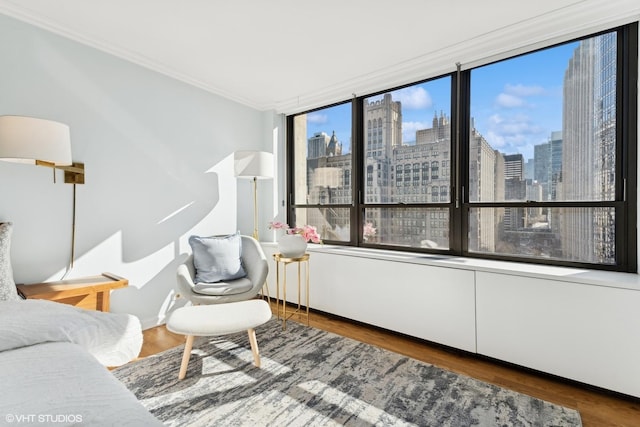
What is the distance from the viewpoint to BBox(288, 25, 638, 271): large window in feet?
7.11

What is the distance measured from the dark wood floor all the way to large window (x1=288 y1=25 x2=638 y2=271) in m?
0.84

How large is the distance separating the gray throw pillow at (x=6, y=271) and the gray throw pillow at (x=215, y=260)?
1.22 m

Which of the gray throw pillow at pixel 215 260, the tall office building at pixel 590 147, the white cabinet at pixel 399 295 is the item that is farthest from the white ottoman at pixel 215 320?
the tall office building at pixel 590 147

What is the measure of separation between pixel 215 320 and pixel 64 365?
124cm

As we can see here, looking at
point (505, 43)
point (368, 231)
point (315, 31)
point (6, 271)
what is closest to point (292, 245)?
point (368, 231)

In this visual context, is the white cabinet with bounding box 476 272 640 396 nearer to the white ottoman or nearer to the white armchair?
the white ottoman

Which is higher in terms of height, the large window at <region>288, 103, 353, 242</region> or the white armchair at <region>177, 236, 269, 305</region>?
the large window at <region>288, 103, 353, 242</region>

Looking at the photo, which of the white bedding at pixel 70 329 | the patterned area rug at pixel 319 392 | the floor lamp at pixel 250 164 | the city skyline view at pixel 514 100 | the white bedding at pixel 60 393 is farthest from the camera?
the floor lamp at pixel 250 164

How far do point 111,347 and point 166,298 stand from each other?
2.18 meters

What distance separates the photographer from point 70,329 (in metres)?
1.04

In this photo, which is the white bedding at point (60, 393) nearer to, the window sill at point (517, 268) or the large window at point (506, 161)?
the window sill at point (517, 268)

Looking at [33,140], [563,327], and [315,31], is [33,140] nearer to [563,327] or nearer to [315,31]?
[315,31]

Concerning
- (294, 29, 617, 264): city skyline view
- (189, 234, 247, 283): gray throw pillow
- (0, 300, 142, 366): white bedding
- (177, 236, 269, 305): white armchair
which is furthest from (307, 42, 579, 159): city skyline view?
(0, 300, 142, 366): white bedding

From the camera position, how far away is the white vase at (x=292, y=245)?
2.99 m
